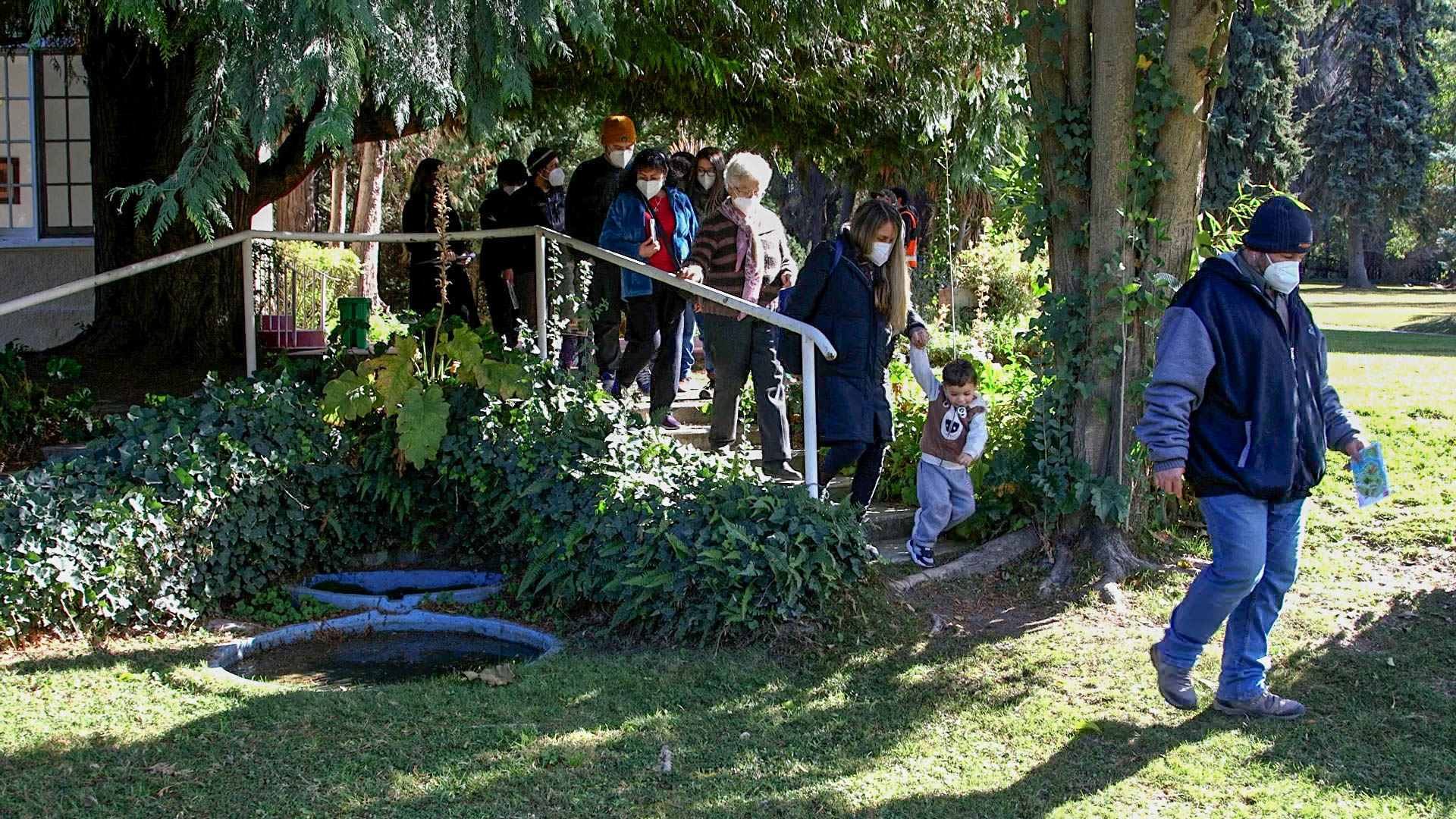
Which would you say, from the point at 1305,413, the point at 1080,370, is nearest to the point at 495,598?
the point at 1080,370

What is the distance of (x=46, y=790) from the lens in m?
3.96

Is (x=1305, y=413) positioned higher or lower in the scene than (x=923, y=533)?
higher

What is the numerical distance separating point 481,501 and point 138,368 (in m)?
4.09

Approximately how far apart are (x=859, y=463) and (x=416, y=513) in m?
2.29

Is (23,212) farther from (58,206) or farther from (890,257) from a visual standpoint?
(890,257)

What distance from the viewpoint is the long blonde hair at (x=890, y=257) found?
6.43m

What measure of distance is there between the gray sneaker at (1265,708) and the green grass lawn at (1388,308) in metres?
22.5

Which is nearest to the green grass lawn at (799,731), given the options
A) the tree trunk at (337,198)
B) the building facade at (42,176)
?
the building facade at (42,176)

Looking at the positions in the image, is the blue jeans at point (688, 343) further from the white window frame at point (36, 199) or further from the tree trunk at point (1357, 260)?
the tree trunk at point (1357, 260)

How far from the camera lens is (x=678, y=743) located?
4461 millimetres

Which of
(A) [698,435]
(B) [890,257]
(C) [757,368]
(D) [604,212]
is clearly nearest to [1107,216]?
(B) [890,257]

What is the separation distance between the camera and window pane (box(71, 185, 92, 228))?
12.1 meters

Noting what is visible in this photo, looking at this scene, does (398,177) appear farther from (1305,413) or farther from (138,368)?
(1305,413)

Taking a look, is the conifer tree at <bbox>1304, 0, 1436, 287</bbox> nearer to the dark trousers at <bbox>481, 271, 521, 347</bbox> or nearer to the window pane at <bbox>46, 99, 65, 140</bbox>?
the dark trousers at <bbox>481, 271, 521, 347</bbox>
